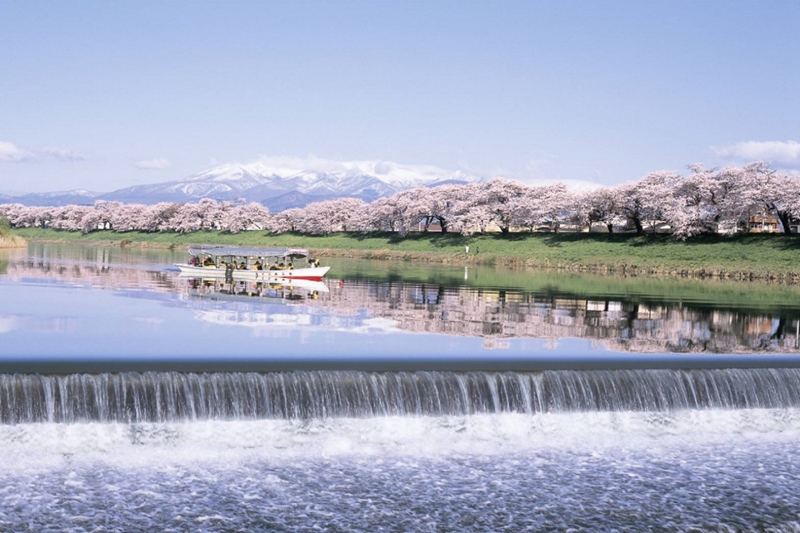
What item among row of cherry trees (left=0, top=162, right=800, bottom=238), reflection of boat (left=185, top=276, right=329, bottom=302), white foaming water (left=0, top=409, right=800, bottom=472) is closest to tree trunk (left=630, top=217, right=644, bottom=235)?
row of cherry trees (left=0, top=162, right=800, bottom=238)

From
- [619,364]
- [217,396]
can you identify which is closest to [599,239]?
[619,364]

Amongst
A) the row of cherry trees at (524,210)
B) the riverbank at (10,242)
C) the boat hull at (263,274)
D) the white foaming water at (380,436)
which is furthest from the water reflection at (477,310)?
the riverbank at (10,242)

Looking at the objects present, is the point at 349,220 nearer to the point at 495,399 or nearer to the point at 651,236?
the point at 651,236

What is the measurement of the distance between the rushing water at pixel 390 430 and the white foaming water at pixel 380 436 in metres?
0.05

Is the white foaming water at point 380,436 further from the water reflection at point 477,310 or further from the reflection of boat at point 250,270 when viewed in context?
the reflection of boat at point 250,270

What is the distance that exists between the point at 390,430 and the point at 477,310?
60.9 feet

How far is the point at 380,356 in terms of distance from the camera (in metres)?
22.1

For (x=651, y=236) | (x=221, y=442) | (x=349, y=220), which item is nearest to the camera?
(x=221, y=442)

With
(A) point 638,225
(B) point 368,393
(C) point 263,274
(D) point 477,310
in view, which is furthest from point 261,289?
(A) point 638,225

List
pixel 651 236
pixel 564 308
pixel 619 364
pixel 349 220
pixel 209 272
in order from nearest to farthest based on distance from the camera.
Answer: pixel 619 364, pixel 564 308, pixel 209 272, pixel 651 236, pixel 349 220

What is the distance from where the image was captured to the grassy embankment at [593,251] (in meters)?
67.7

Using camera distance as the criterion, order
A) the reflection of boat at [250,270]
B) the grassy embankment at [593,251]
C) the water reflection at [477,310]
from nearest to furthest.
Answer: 1. the water reflection at [477,310]
2. the reflection of boat at [250,270]
3. the grassy embankment at [593,251]

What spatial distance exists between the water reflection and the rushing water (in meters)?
0.49

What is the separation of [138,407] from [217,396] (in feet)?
5.05
